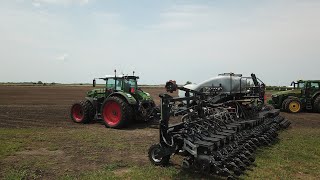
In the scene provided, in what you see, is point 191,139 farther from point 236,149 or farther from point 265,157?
point 265,157

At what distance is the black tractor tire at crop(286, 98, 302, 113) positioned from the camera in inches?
871

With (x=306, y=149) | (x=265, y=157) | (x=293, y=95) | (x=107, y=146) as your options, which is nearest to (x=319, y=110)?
(x=293, y=95)

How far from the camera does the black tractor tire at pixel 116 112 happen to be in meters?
14.3

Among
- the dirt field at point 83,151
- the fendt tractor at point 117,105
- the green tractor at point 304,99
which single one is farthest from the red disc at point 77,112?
the green tractor at point 304,99

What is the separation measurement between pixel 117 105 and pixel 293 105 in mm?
12747

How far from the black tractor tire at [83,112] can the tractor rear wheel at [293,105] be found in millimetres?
12798

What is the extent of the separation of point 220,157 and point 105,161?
297cm

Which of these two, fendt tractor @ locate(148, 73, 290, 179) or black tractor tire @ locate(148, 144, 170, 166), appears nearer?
fendt tractor @ locate(148, 73, 290, 179)

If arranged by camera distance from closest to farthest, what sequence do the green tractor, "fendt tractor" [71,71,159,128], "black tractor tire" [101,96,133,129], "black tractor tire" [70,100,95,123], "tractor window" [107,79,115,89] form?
1. "black tractor tire" [101,96,133,129]
2. "fendt tractor" [71,71,159,128]
3. "tractor window" [107,79,115,89]
4. "black tractor tire" [70,100,95,123]
5. the green tractor

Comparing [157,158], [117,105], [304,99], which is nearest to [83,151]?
[157,158]

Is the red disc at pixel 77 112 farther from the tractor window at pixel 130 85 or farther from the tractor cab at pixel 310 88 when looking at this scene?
the tractor cab at pixel 310 88

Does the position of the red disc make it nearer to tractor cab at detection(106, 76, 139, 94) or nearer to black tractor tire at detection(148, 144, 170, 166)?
tractor cab at detection(106, 76, 139, 94)

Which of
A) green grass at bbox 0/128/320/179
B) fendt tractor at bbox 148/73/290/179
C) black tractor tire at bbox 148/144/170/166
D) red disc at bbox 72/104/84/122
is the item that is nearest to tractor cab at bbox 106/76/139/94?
red disc at bbox 72/104/84/122

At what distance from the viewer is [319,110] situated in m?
21.7
